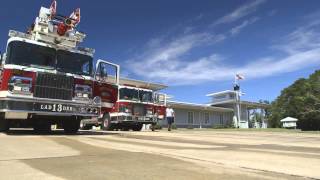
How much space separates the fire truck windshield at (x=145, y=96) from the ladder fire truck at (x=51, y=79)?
7.51 m

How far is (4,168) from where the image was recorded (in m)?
5.21

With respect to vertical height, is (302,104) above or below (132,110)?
above

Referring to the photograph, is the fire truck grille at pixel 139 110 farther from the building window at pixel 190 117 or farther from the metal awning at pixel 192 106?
Answer: the building window at pixel 190 117

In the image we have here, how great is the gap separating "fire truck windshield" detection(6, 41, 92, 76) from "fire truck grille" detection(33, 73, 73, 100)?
1.26ft

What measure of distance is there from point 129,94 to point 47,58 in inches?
368

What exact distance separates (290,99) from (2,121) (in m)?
40.0

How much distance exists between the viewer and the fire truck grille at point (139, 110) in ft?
73.2

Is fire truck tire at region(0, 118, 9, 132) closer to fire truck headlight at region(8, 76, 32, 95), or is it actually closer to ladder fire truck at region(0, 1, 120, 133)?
ladder fire truck at region(0, 1, 120, 133)

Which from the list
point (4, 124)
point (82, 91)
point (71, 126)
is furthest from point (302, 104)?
point (4, 124)

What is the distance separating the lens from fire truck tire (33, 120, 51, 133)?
14.3m

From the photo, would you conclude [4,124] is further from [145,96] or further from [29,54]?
[145,96]

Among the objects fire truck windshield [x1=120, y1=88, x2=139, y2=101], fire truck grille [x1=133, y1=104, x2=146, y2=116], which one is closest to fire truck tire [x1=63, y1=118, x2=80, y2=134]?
fire truck windshield [x1=120, y1=88, x2=139, y2=101]

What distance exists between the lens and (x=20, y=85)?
12.1 meters

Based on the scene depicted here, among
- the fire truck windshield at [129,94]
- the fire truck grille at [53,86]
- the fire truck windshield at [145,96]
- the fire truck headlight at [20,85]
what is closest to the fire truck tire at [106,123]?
the fire truck windshield at [129,94]
